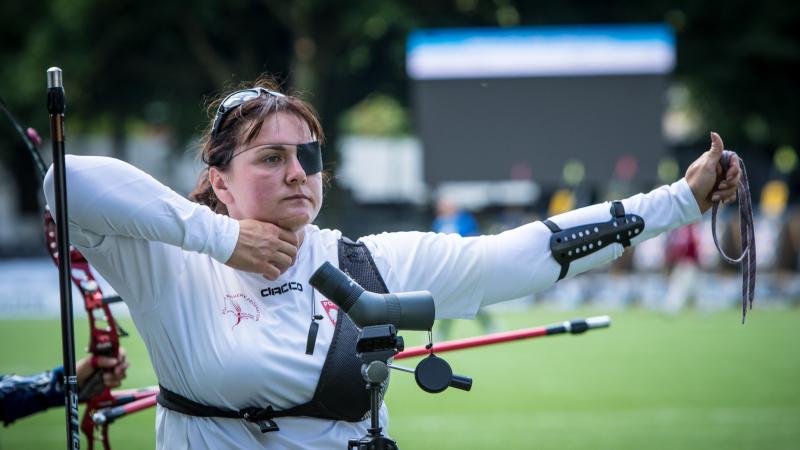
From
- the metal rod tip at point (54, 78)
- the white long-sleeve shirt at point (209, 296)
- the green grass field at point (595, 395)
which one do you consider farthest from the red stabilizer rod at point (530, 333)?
the green grass field at point (595, 395)

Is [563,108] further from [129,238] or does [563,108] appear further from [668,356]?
[129,238]

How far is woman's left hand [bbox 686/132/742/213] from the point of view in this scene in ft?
10.8

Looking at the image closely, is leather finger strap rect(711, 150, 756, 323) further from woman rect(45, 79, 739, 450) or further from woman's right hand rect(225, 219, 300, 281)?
woman's right hand rect(225, 219, 300, 281)

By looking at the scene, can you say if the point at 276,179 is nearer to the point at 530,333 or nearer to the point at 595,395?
the point at 530,333

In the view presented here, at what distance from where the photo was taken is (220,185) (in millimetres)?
3211

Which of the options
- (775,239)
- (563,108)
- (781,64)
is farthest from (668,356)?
(781,64)

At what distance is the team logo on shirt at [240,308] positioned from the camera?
116 inches

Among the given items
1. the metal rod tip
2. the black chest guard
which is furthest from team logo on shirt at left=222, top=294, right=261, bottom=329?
the metal rod tip

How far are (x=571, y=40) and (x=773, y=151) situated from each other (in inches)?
574

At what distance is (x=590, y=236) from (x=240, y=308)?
111 centimetres

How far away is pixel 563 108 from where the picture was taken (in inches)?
738

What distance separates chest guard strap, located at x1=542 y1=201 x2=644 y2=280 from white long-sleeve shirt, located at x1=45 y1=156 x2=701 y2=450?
33 cm

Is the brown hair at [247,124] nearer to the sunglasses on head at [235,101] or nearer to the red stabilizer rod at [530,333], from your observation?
the sunglasses on head at [235,101]

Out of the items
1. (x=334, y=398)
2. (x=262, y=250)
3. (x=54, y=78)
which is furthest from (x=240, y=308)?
(x=54, y=78)
